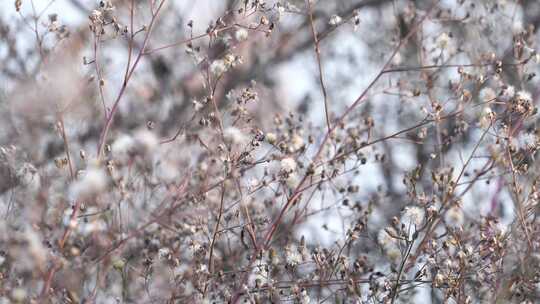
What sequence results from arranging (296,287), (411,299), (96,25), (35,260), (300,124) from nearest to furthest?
(35,260) < (296,287) < (96,25) < (411,299) < (300,124)

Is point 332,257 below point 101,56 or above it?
below

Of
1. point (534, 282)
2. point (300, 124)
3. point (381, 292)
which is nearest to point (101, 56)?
point (300, 124)

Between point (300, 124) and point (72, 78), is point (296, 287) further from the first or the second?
point (72, 78)

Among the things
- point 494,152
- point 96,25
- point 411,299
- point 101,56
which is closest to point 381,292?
point 411,299

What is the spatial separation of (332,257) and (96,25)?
1.53 m

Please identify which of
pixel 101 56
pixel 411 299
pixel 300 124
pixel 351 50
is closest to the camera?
pixel 411 299

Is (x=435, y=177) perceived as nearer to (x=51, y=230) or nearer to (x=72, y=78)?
(x=51, y=230)

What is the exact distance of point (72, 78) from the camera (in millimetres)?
5223

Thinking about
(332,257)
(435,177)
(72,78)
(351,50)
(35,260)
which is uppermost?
(351,50)

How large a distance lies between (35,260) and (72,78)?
10.6ft

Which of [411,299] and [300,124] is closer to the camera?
[411,299]

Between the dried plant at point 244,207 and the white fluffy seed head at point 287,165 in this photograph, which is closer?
the dried plant at point 244,207

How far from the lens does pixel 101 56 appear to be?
522 cm

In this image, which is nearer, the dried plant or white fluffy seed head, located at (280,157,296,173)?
the dried plant
